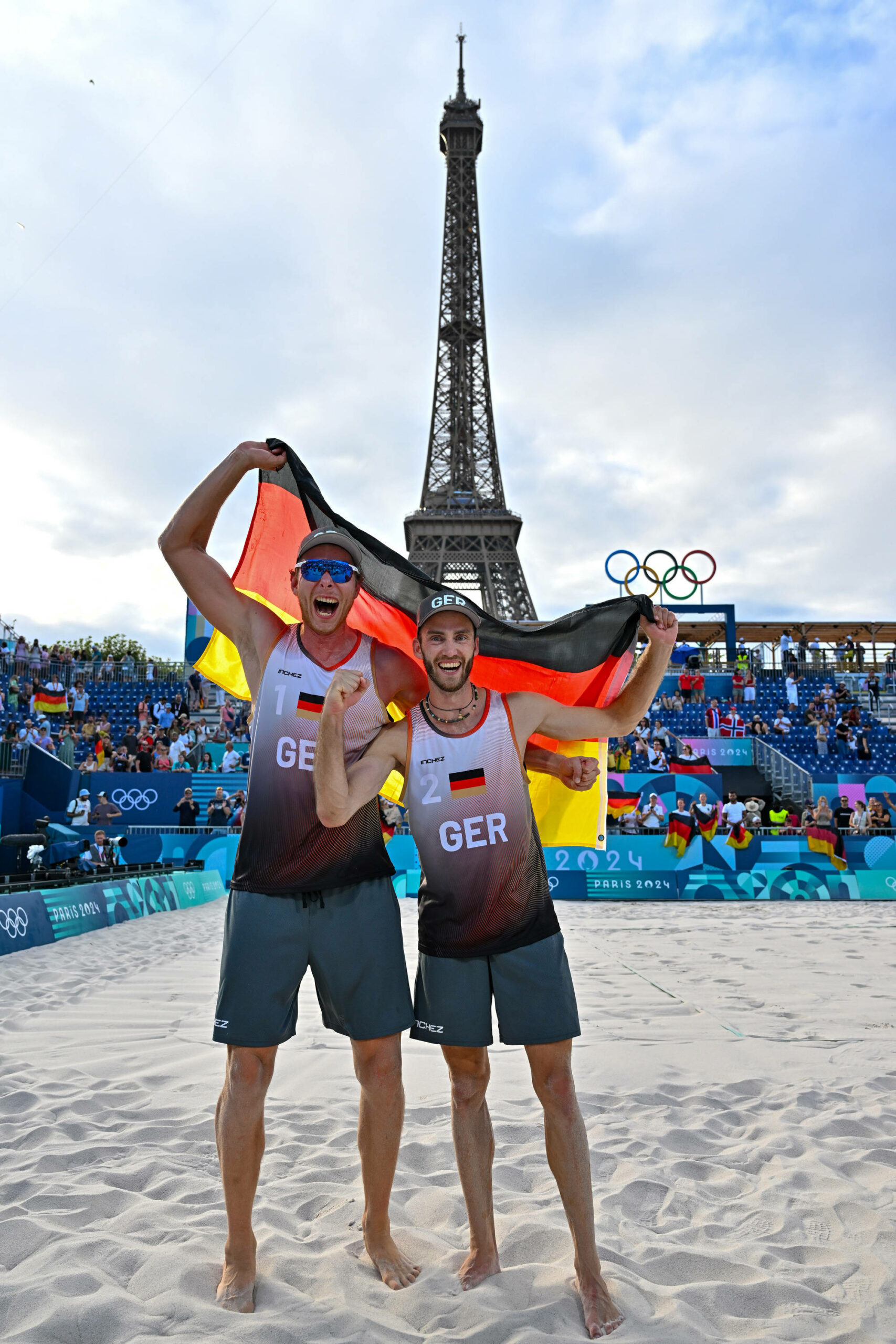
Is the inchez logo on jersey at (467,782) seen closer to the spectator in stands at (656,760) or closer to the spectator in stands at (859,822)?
the spectator in stands at (859,822)

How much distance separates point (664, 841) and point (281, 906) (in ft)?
44.2

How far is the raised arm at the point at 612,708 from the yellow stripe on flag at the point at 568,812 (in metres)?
0.76

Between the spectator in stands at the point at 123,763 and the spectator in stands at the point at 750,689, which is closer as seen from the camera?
the spectator in stands at the point at 123,763

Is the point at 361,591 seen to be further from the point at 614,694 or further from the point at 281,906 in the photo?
the point at 281,906

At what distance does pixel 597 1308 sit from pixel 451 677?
1900 mm

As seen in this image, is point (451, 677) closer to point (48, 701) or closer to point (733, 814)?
point (733, 814)

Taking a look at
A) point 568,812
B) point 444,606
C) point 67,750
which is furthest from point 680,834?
point 67,750

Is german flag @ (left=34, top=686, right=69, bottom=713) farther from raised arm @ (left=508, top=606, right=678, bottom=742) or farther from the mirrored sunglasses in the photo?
raised arm @ (left=508, top=606, right=678, bottom=742)

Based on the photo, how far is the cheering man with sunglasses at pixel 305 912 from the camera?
2.73 metres

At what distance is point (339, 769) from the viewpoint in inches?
106

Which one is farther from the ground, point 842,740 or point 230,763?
point 842,740

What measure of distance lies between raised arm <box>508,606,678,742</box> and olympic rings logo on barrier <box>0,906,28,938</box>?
23.8 feet

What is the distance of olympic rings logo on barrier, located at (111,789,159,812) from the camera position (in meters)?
18.2

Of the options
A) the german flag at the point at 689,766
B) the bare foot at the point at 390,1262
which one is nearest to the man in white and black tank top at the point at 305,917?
the bare foot at the point at 390,1262
